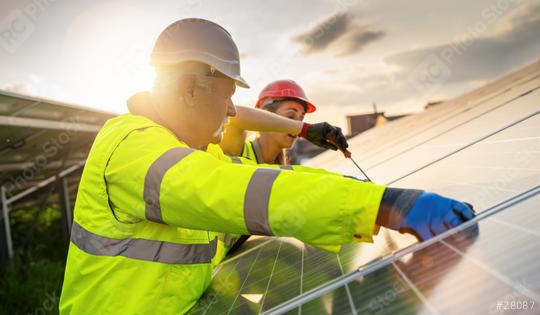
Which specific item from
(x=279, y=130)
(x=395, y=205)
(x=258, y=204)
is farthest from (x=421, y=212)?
(x=279, y=130)

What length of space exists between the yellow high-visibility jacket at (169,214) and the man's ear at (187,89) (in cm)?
31

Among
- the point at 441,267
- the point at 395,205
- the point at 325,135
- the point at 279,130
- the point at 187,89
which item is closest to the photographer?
the point at 441,267

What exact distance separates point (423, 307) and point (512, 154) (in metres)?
1.43

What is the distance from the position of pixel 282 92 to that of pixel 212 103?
310cm

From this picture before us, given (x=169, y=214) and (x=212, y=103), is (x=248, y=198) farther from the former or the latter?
(x=212, y=103)

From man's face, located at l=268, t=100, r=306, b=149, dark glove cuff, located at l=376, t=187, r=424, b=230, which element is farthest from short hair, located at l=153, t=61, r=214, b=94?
man's face, located at l=268, t=100, r=306, b=149

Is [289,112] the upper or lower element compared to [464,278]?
upper

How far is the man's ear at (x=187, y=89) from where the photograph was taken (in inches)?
80.0

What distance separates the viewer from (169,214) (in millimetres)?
1424

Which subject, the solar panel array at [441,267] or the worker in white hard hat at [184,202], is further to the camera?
the worker in white hard hat at [184,202]

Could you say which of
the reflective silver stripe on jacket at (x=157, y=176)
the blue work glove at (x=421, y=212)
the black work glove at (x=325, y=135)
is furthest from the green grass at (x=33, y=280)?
the blue work glove at (x=421, y=212)

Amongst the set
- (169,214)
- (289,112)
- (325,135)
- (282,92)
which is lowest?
(169,214)

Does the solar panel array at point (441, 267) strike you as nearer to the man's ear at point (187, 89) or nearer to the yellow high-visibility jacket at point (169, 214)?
the yellow high-visibility jacket at point (169, 214)

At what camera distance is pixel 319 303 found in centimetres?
131
